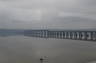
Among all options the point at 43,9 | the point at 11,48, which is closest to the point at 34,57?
the point at 11,48

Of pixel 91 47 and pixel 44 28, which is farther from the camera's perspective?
pixel 91 47

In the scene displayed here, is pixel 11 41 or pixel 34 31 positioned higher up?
pixel 34 31

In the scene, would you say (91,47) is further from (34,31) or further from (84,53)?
(34,31)

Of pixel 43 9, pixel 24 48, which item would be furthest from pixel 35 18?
pixel 24 48

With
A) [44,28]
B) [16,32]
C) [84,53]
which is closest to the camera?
[16,32]

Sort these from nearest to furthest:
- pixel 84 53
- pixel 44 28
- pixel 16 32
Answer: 1. pixel 16 32
2. pixel 44 28
3. pixel 84 53

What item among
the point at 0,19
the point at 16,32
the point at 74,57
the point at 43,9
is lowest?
the point at 74,57
